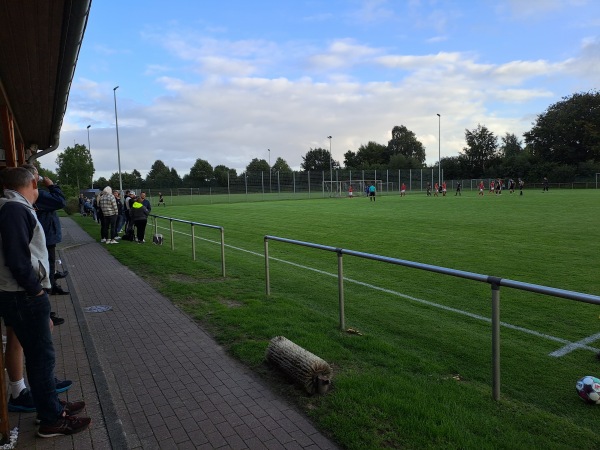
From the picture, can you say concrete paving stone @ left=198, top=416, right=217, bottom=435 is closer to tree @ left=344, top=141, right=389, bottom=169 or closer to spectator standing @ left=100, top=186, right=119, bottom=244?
spectator standing @ left=100, top=186, right=119, bottom=244

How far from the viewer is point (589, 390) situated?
3773mm

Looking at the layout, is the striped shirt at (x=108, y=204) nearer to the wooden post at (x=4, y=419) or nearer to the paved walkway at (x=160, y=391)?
the paved walkway at (x=160, y=391)

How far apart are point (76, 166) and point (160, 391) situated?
5681 cm

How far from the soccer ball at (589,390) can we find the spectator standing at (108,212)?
13.6 m

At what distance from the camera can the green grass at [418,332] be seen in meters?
3.32

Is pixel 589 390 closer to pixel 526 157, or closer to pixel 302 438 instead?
pixel 302 438

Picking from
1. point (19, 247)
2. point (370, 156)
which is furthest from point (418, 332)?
point (370, 156)

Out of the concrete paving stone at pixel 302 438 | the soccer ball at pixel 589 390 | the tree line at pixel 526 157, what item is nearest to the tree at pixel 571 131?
the tree line at pixel 526 157

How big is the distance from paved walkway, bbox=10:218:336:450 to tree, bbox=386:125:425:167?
112708mm

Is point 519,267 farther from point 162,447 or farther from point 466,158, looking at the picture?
point 466,158

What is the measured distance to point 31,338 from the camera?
3133mm

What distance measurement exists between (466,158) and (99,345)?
303ft

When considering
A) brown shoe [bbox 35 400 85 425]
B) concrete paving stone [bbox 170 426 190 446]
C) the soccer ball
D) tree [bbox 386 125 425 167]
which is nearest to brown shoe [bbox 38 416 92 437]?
brown shoe [bbox 35 400 85 425]

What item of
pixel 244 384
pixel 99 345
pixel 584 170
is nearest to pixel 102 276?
pixel 99 345
